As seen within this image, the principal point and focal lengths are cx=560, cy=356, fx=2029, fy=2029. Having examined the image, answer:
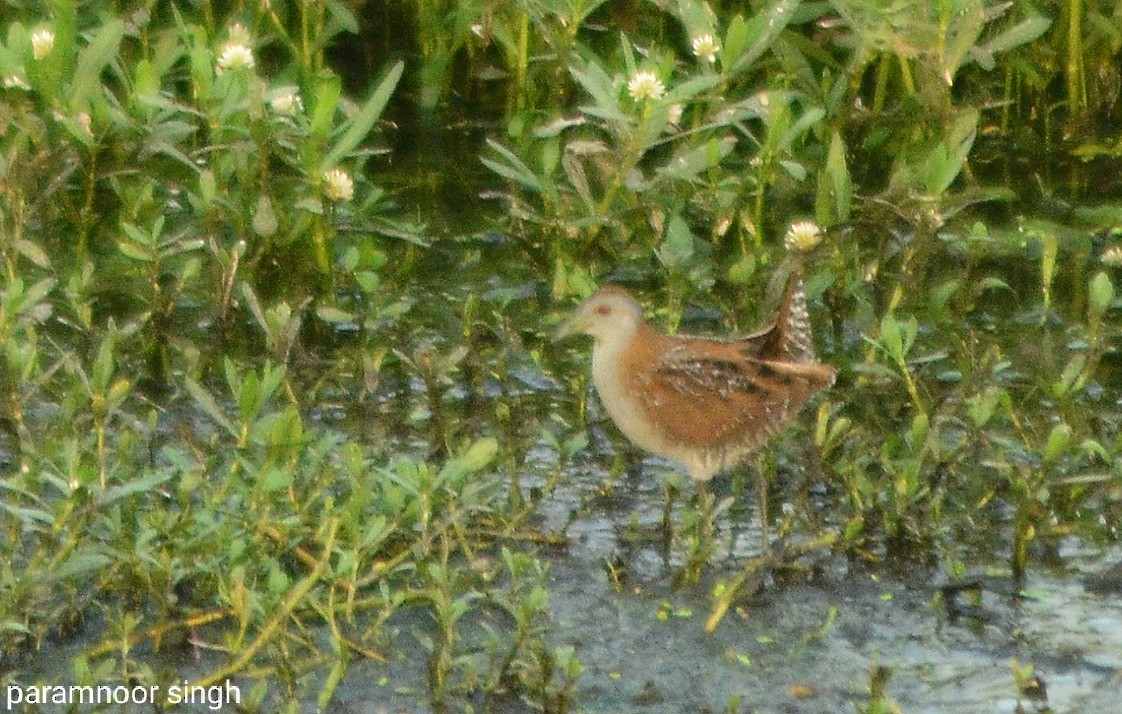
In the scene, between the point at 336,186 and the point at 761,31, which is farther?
the point at 761,31

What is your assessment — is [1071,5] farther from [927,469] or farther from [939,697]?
[939,697]

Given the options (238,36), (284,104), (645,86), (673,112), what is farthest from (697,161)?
(238,36)

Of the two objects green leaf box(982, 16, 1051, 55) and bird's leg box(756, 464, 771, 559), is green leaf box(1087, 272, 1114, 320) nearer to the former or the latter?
bird's leg box(756, 464, 771, 559)

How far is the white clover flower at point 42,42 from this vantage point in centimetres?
585

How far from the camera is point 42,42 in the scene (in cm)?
591

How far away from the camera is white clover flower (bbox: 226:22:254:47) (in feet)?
21.2

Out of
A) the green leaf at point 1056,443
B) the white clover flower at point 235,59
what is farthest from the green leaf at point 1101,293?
the white clover flower at point 235,59

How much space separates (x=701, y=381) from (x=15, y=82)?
87.7 inches

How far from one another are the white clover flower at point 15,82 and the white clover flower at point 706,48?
6.55 feet

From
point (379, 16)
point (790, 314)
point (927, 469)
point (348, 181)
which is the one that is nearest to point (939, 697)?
point (927, 469)

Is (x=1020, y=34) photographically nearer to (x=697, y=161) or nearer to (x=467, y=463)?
(x=697, y=161)

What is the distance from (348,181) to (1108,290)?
7.20 feet

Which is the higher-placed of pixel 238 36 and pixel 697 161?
pixel 238 36

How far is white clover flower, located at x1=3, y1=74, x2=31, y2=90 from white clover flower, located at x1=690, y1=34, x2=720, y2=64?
6.55ft
